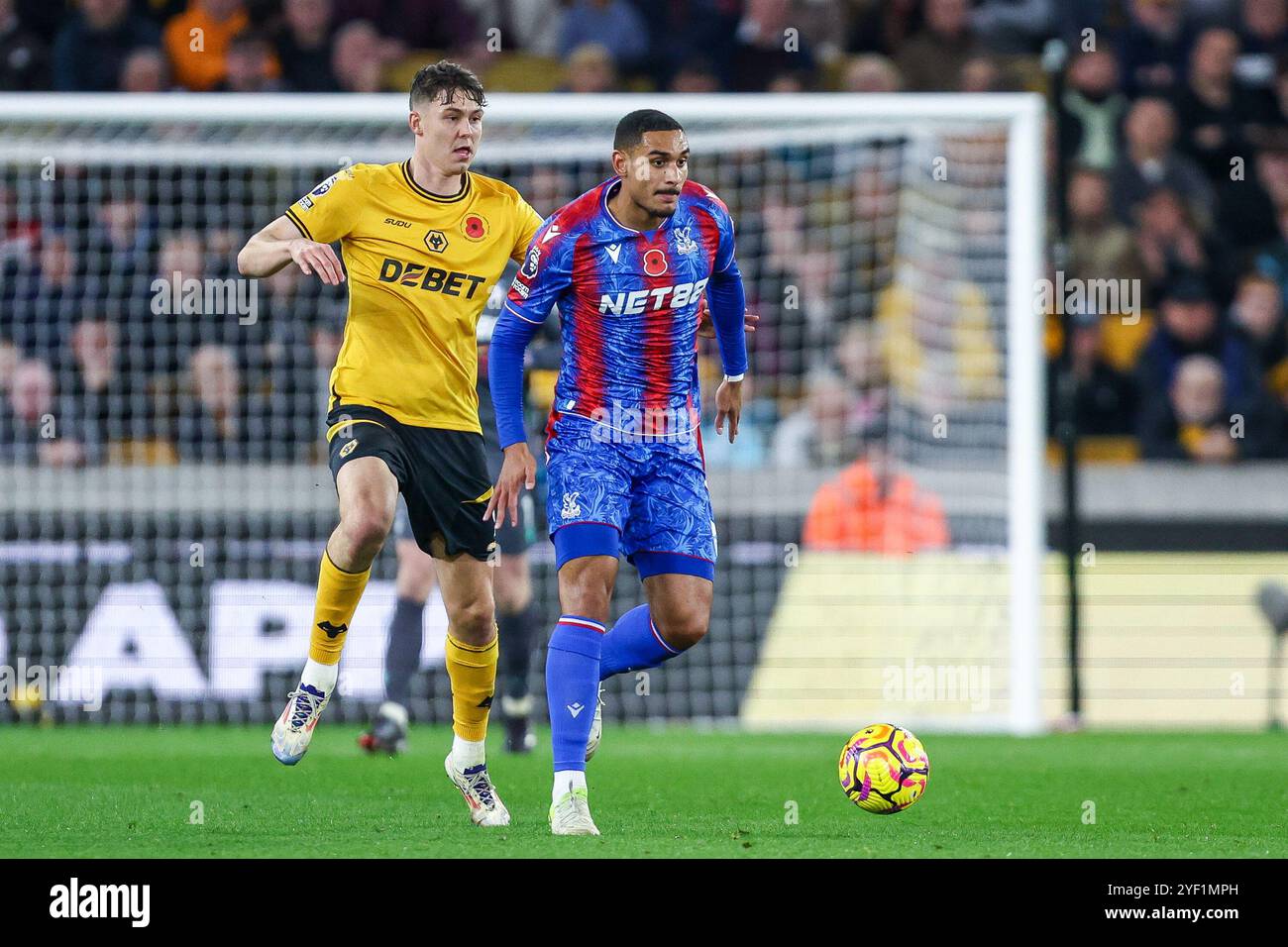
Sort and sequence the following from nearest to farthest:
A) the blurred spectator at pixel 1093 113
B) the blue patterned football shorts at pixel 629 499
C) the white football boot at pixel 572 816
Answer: the white football boot at pixel 572 816, the blue patterned football shorts at pixel 629 499, the blurred spectator at pixel 1093 113

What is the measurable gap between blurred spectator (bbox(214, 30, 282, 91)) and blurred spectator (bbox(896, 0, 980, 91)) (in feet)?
15.7


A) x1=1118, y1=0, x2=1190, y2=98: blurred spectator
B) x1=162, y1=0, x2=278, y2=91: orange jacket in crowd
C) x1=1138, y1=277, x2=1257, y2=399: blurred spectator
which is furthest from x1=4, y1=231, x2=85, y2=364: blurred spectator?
x1=1118, y1=0, x2=1190, y2=98: blurred spectator

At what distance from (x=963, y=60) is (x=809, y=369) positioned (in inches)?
146

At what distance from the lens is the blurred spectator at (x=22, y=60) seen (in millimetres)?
14266

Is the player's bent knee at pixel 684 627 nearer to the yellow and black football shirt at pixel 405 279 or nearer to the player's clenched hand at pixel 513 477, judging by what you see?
the player's clenched hand at pixel 513 477

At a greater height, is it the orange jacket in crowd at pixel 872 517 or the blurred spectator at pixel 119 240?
the blurred spectator at pixel 119 240

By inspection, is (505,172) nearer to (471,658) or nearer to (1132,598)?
(1132,598)

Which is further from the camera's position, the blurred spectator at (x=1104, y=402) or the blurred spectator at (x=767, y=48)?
the blurred spectator at (x=767, y=48)

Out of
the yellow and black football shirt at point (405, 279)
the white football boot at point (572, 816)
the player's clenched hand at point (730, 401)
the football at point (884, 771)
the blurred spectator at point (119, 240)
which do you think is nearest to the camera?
the white football boot at point (572, 816)

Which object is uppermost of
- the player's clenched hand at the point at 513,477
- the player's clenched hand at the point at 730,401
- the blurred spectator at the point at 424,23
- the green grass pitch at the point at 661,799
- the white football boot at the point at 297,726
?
the blurred spectator at the point at 424,23

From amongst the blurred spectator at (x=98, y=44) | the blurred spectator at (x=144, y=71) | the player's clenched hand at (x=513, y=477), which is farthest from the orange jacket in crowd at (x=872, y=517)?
the blurred spectator at (x=98, y=44)

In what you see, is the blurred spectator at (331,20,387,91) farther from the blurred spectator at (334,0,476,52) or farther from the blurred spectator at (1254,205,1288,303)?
the blurred spectator at (1254,205,1288,303)

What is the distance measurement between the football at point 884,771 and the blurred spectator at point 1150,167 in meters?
9.24

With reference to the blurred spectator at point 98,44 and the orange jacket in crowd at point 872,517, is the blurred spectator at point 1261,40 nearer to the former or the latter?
the orange jacket in crowd at point 872,517
